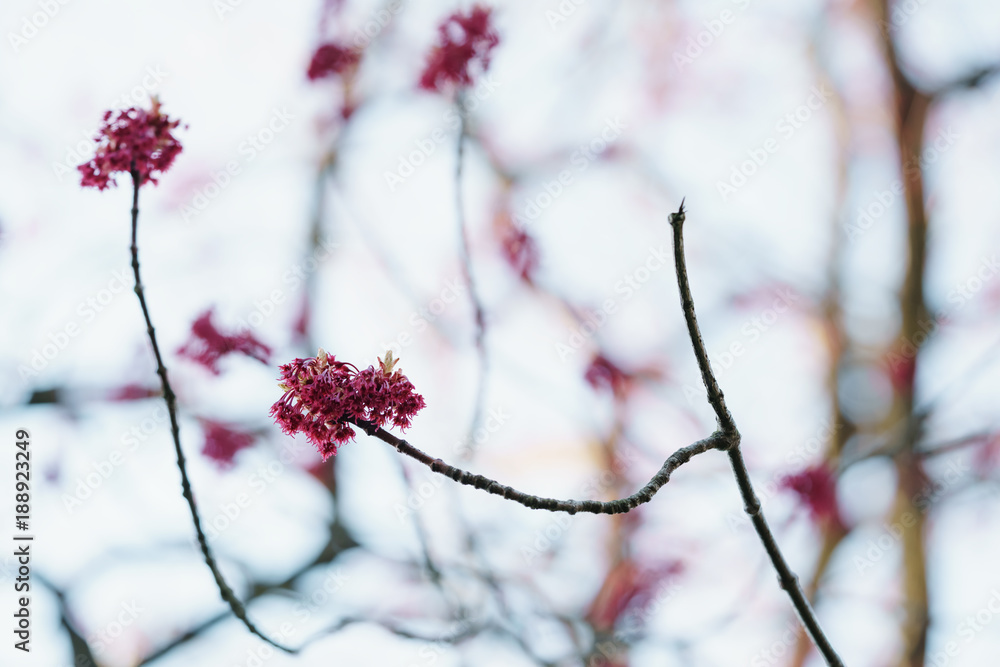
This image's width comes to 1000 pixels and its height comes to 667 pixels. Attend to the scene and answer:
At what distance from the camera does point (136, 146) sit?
6.01 feet

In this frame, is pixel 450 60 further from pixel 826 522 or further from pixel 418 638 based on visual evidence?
pixel 826 522

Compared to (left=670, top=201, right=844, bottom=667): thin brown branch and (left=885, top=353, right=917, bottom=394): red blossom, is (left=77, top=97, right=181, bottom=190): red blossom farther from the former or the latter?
(left=885, top=353, right=917, bottom=394): red blossom

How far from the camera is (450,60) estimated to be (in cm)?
373

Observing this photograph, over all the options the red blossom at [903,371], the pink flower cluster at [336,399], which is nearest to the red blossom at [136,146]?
the pink flower cluster at [336,399]

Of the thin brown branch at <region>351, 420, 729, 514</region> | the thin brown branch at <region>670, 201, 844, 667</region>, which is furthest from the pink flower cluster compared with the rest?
the thin brown branch at <region>670, 201, 844, 667</region>

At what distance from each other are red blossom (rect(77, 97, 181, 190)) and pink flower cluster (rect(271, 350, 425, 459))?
82 centimetres

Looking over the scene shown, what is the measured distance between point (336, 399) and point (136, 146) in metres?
1.02

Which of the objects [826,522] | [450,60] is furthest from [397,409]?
[826,522]

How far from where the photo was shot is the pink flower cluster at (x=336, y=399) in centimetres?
139

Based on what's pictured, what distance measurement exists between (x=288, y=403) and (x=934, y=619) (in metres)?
5.89

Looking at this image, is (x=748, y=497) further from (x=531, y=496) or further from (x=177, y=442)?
(x=177, y=442)

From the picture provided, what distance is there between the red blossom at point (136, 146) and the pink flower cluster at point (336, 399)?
0.82 meters

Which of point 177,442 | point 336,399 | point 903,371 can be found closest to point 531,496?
point 336,399

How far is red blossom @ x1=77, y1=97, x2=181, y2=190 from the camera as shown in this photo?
72.3 inches
